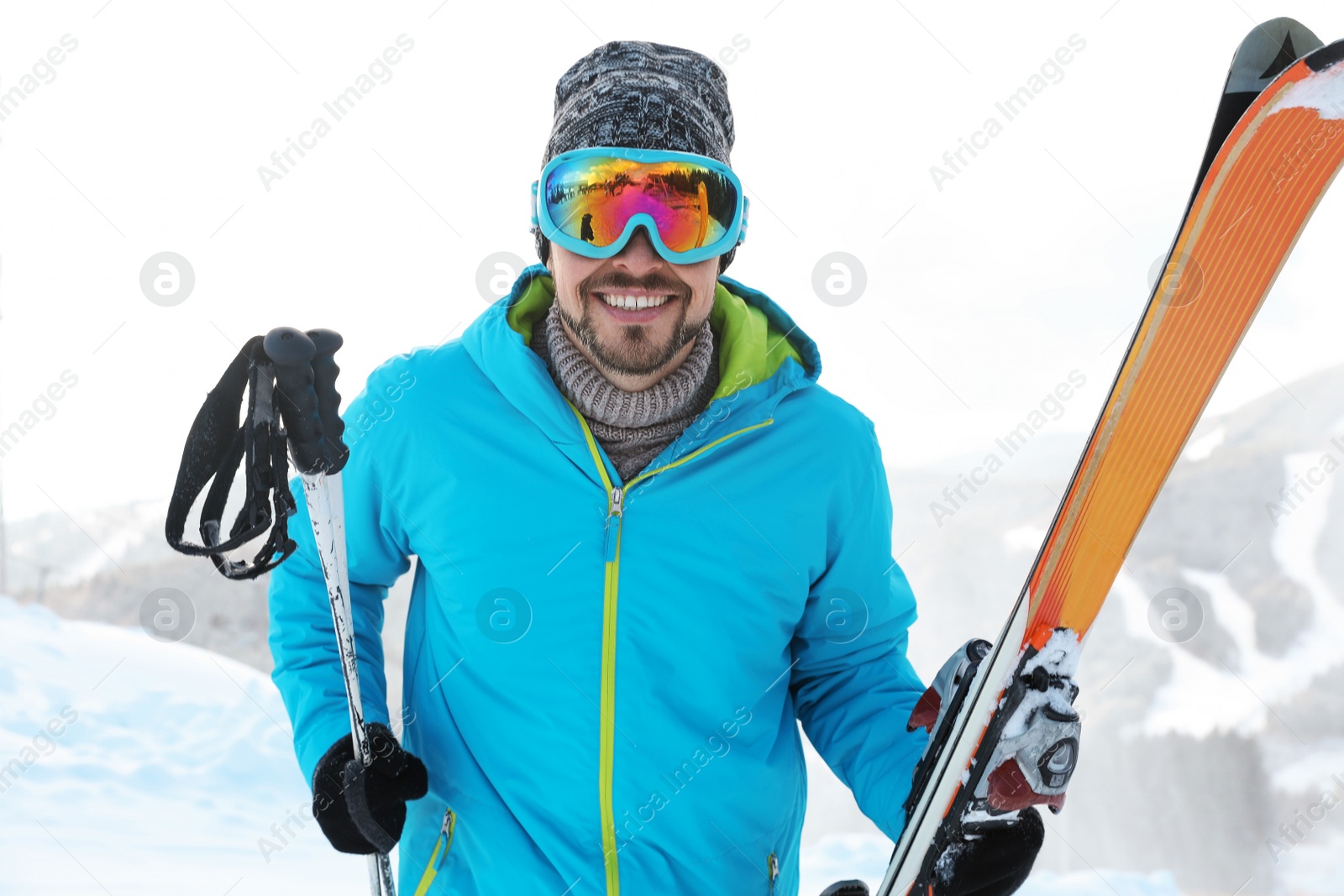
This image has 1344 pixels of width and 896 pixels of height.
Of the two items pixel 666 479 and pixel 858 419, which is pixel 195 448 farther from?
pixel 858 419

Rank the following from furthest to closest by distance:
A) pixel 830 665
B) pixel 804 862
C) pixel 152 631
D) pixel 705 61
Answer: pixel 152 631 < pixel 804 862 < pixel 705 61 < pixel 830 665

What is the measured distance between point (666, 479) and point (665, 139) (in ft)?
2.18

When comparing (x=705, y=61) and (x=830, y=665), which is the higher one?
(x=705, y=61)

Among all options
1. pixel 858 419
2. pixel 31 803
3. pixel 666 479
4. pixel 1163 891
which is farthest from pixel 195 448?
pixel 1163 891

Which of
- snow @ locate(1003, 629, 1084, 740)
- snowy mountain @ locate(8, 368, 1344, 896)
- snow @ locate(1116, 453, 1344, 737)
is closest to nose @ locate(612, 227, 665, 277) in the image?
Answer: snow @ locate(1003, 629, 1084, 740)

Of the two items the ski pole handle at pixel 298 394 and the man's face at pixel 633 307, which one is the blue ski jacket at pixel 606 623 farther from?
the ski pole handle at pixel 298 394

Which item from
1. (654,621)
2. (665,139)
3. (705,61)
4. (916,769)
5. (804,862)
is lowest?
(804,862)

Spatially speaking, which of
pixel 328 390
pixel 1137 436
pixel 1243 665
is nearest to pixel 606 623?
pixel 328 390

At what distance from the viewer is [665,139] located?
1.79 meters

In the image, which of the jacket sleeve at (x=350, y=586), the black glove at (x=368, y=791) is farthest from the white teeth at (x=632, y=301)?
the black glove at (x=368, y=791)

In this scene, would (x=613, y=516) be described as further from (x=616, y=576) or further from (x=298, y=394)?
(x=298, y=394)

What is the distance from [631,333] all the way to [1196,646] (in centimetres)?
993

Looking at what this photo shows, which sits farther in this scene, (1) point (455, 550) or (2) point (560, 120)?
(2) point (560, 120)

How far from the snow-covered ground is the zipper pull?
9.28 feet
